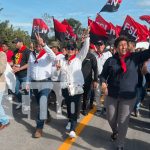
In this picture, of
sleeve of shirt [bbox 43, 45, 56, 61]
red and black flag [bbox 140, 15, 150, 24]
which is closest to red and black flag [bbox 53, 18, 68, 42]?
sleeve of shirt [bbox 43, 45, 56, 61]

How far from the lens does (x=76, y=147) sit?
625cm

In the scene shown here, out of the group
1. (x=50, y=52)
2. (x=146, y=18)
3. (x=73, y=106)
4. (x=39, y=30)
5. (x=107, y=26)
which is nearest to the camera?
(x=146, y=18)

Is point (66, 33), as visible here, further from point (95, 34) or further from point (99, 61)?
point (99, 61)

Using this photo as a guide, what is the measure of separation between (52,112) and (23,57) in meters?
1.57

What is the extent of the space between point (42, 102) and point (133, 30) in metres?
4.63

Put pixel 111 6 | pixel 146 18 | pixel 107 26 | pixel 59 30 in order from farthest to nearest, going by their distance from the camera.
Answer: pixel 107 26 < pixel 59 30 < pixel 111 6 < pixel 146 18

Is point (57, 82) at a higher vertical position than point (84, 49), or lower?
lower

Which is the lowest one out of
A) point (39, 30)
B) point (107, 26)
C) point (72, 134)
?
point (72, 134)

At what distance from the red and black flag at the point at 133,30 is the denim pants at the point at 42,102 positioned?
4.04 meters

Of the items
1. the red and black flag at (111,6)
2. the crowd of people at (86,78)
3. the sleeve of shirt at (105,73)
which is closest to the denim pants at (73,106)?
the crowd of people at (86,78)

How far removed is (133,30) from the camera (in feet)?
35.0

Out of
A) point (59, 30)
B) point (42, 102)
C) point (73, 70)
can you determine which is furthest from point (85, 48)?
point (59, 30)

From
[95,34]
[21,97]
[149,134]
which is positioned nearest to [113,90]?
[149,134]

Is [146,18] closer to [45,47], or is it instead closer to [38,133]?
[45,47]
